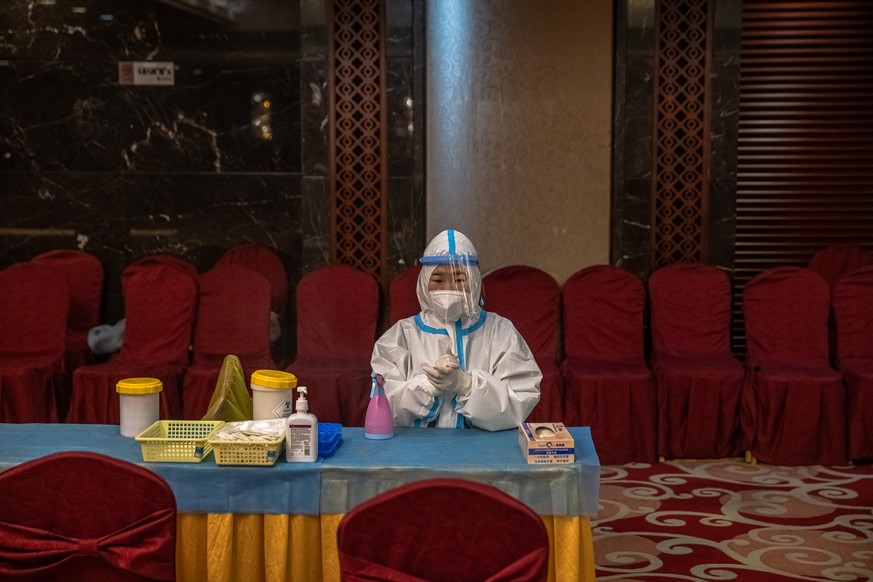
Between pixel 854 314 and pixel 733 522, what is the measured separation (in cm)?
183

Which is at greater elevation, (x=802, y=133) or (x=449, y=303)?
(x=802, y=133)

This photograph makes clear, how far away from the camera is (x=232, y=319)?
5559 mm

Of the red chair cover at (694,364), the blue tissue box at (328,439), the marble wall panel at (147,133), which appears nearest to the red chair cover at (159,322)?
the marble wall panel at (147,133)

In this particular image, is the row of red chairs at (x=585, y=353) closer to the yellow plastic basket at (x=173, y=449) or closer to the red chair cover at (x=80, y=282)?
the red chair cover at (x=80, y=282)

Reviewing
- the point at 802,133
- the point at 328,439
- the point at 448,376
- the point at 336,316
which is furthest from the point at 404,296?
the point at 802,133

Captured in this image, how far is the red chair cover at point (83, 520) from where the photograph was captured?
2.11 meters

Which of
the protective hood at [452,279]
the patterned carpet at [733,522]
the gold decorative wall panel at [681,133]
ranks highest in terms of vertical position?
the gold decorative wall panel at [681,133]

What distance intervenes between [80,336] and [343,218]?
1810 millimetres

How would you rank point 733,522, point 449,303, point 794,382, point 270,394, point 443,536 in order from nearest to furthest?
point 443,536 < point 270,394 < point 449,303 < point 733,522 < point 794,382

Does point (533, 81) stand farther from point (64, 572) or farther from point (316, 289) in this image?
point (64, 572)

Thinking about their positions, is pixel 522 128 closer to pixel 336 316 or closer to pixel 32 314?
pixel 336 316

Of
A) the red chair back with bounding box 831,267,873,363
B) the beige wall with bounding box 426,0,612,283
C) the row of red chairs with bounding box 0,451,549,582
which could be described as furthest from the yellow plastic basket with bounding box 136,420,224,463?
the red chair back with bounding box 831,267,873,363

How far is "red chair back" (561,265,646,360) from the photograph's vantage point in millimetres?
5555

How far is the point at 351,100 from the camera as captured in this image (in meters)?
6.12
